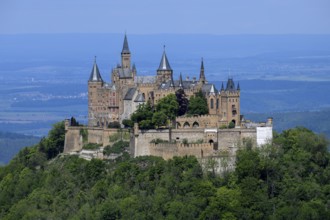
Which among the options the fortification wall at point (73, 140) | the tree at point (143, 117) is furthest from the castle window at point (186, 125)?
the fortification wall at point (73, 140)

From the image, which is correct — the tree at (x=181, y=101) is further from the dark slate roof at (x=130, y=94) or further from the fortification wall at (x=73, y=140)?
the fortification wall at (x=73, y=140)

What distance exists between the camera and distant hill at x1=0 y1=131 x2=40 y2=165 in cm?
15166

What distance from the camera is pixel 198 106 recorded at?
7512cm

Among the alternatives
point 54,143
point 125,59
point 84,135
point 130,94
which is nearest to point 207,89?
point 130,94

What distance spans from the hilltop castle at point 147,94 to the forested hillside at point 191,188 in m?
3.99

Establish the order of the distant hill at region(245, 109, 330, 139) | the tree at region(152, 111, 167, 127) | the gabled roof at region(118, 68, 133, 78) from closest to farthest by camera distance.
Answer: the tree at region(152, 111, 167, 127), the gabled roof at region(118, 68, 133, 78), the distant hill at region(245, 109, 330, 139)

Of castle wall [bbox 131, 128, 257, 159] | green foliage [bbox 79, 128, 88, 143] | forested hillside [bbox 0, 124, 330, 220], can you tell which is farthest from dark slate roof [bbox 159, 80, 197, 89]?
forested hillside [bbox 0, 124, 330, 220]

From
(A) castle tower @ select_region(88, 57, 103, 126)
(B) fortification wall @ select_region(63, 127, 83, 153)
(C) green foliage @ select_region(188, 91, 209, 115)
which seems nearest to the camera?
(C) green foliage @ select_region(188, 91, 209, 115)

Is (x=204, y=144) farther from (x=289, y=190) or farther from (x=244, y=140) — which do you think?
(x=289, y=190)

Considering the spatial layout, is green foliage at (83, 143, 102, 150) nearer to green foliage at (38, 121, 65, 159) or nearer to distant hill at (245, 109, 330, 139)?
green foliage at (38, 121, 65, 159)

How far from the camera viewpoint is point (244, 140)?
72.1m

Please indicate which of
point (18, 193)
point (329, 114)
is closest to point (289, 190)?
point (18, 193)

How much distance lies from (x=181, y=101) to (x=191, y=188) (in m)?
10.2

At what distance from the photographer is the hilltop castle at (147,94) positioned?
7525cm
